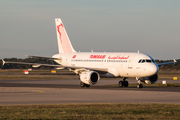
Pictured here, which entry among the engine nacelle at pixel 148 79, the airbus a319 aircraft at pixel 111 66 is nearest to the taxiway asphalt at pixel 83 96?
the airbus a319 aircraft at pixel 111 66

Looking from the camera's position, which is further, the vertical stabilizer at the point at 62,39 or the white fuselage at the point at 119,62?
the vertical stabilizer at the point at 62,39

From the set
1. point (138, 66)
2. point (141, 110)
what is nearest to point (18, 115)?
point (141, 110)

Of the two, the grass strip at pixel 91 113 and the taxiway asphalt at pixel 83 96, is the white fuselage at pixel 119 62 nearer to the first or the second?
the taxiway asphalt at pixel 83 96

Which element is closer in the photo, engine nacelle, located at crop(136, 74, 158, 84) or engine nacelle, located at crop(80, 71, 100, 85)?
engine nacelle, located at crop(80, 71, 100, 85)

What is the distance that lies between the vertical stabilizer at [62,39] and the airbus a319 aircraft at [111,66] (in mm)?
2683

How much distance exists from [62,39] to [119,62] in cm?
1557

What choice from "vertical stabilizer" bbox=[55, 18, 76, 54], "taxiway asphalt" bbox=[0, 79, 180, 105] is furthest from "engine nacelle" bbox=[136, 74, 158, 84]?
"vertical stabilizer" bbox=[55, 18, 76, 54]

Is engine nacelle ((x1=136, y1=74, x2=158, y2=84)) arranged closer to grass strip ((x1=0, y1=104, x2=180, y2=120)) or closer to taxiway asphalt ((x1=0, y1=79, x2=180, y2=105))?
taxiway asphalt ((x1=0, y1=79, x2=180, y2=105))

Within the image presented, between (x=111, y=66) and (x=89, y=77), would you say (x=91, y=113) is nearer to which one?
(x=89, y=77)

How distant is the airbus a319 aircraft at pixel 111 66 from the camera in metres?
38.0

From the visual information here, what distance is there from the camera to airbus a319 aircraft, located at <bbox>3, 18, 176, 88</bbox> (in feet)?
125

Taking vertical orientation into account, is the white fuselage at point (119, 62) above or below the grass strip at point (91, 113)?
above

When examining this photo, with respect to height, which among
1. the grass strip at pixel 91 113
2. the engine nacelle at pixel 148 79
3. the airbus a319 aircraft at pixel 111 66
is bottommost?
the grass strip at pixel 91 113

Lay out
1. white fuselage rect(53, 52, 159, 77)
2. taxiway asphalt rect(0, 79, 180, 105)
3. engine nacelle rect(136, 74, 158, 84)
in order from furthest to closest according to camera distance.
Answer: engine nacelle rect(136, 74, 158, 84) → white fuselage rect(53, 52, 159, 77) → taxiway asphalt rect(0, 79, 180, 105)
